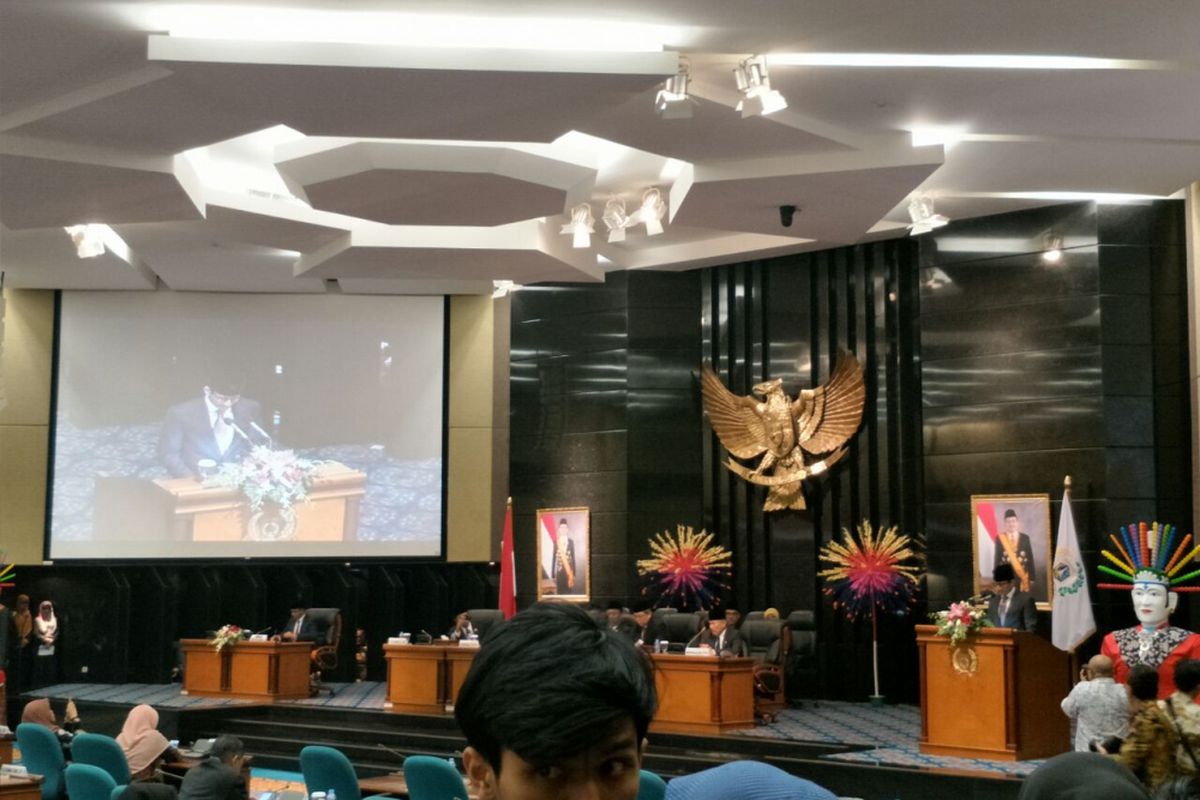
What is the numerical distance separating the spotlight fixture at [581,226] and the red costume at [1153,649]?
205 inches

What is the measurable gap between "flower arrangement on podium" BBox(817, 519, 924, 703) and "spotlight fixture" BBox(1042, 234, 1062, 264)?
9.86 ft

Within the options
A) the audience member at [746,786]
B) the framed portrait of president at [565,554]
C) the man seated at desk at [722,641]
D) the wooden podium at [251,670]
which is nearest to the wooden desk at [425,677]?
the wooden podium at [251,670]

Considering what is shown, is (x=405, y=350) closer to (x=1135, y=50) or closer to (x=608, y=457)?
(x=608, y=457)

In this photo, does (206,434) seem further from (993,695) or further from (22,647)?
(993,695)

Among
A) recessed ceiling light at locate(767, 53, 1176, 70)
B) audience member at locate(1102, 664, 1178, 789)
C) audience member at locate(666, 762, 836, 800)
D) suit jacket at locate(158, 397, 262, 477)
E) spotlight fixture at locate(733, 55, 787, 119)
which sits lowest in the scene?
audience member at locate(1102, 664, 1178, 789)

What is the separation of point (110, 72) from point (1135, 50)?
20.5ft

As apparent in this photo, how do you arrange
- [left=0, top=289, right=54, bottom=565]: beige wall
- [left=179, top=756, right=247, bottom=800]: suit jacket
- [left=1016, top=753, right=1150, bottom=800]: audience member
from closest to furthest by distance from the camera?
[left=1016, top=753, right=1150, bottom=800]: audience member → [left=179, top=756, right=247, bottom=800]: suit jacket → [left=0, top=289, right=54, bottom=565]: beige wall

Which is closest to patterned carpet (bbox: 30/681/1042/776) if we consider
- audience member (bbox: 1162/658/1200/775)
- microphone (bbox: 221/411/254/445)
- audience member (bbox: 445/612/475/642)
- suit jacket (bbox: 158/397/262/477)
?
audience member (bbox: 445/612/475/642)

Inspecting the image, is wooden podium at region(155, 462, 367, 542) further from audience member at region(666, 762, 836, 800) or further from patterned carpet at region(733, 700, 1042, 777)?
audience member at region(666, 762, 836, 800)

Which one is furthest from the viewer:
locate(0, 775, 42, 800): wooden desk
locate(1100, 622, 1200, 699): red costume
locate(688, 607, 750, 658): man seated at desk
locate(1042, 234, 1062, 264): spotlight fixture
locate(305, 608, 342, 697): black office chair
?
locate(305, 608, 342, 697): black office chair

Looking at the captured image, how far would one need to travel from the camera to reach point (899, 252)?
14.3m

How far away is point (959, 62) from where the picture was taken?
29.1 feet

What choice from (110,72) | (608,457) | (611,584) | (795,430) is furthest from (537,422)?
(110,72)

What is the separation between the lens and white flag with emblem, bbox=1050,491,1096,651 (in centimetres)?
1163
